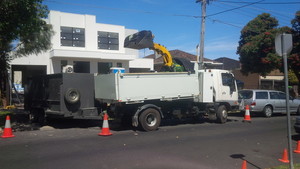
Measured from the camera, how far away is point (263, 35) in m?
21.2

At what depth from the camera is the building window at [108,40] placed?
2589 cm

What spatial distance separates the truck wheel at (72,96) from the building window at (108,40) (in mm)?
15774

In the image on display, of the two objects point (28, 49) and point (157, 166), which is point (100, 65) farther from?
point (157, 166)

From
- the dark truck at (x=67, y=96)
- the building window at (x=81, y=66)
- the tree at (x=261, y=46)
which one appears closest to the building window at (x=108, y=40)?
the building window at (x=81, y=66)

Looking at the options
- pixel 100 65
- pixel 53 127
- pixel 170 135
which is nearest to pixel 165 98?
pixel 170 135

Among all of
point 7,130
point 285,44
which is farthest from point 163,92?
point 285,44

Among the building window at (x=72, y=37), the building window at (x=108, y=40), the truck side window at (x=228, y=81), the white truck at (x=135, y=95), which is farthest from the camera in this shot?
the building window at (x=108, y=40)

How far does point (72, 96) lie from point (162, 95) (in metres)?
3.46

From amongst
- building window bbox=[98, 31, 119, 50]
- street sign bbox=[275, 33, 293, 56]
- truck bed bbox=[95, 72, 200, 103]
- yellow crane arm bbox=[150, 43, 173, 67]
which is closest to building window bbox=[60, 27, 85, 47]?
building window bbox=[98, 31, 119, 50]

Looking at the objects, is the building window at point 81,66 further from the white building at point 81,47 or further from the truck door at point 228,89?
the truck door at point 228,89

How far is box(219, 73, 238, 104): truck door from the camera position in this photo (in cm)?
1302

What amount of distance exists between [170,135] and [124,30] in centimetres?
1929

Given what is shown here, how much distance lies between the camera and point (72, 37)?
24594 millimetres

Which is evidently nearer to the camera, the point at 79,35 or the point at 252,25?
the point at 252,25
